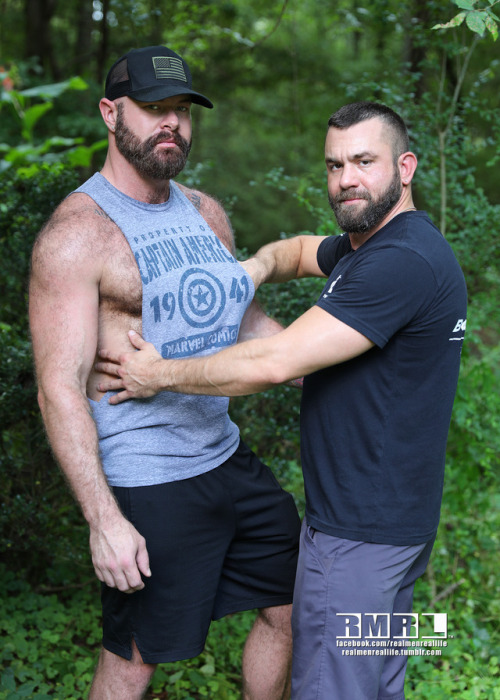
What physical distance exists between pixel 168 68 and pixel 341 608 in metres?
1.96

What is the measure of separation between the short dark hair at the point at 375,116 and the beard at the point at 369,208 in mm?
94

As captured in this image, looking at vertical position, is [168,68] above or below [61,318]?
above

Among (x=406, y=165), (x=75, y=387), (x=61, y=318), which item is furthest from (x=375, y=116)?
(x=75, y=387)

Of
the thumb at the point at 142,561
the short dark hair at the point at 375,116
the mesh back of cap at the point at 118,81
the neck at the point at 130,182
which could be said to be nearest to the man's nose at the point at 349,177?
the short dark hair at the point at 375,116

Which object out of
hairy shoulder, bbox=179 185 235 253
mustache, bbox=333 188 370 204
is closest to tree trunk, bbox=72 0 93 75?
hairy shoulder, bbox=179 185 235 253

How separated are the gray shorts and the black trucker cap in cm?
163

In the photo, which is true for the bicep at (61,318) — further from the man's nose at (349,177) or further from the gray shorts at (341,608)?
the gray shorts at (341,608)

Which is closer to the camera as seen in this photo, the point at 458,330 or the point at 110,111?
the point at 458,330

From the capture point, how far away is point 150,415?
2467 mm

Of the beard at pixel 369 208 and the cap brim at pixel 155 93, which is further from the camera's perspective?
the cap brim at pixel 155 93

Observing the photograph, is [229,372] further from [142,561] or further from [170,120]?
[170,120]

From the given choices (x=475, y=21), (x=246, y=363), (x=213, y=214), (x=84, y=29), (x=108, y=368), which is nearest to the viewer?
(x=475, y=21)

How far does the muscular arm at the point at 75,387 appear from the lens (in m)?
2.22

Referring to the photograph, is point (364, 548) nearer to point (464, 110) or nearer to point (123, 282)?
point (123, 282)
